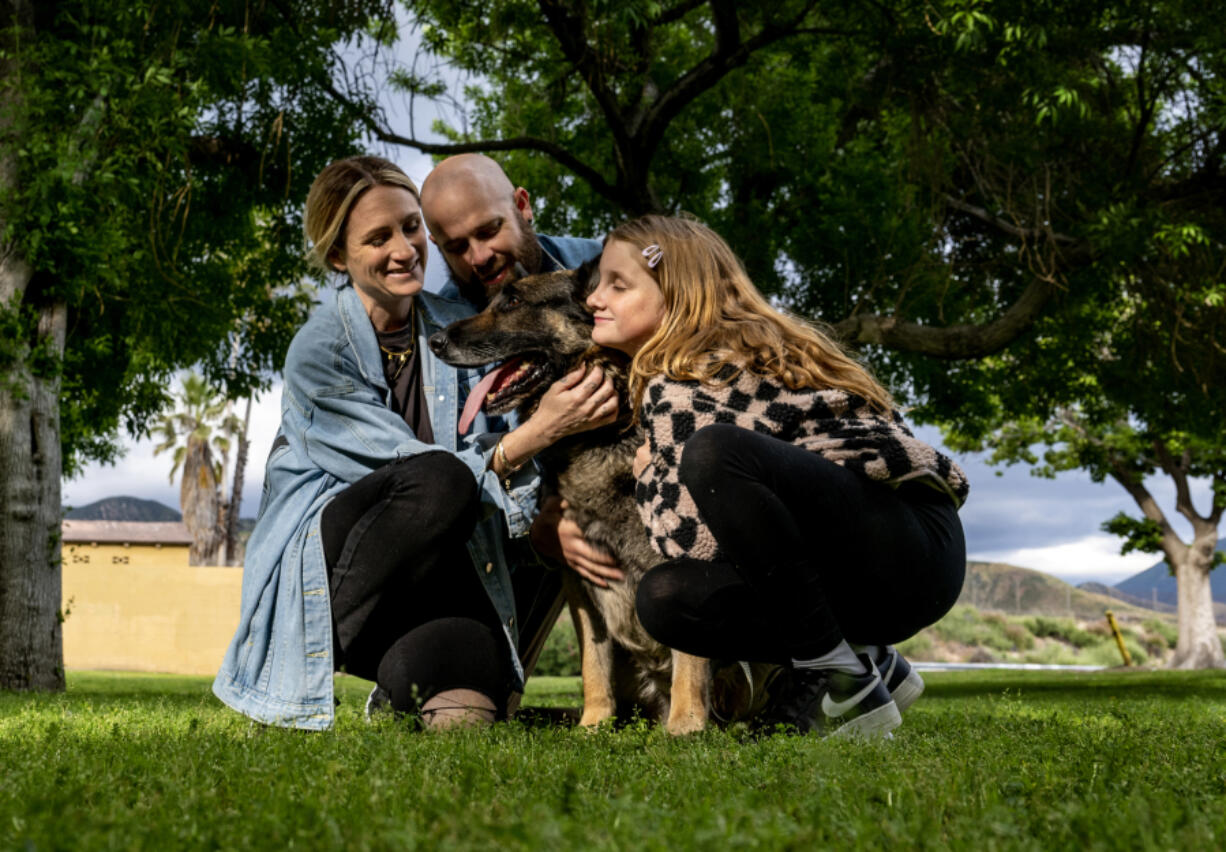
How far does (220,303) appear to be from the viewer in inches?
439

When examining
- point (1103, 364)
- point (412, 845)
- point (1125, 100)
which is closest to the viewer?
point (412, 845)

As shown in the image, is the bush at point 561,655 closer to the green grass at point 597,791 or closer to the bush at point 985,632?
the bush at point 985,632

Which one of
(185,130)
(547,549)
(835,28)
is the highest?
(835,28)

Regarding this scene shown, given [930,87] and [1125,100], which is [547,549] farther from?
[1125,100]

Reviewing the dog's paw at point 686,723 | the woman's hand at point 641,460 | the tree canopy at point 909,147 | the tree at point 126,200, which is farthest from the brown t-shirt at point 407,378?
the tree at point 126,200

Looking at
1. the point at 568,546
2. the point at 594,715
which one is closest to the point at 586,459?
the point at 568,546

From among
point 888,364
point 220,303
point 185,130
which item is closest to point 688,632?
point 185,130

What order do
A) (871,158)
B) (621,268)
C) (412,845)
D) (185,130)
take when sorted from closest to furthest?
(412,845)
(621,268)
(185,130)
(871,158)

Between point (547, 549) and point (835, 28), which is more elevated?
point (835, 28)

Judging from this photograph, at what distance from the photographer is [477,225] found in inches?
171

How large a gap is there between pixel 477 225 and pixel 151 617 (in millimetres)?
24714

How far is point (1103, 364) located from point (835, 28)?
18.4 feet

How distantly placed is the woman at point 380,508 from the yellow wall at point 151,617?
2313 cm

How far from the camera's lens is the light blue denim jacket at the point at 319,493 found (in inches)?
141
